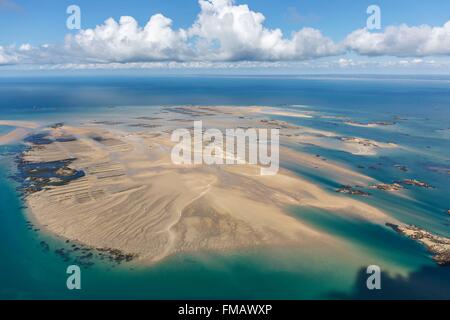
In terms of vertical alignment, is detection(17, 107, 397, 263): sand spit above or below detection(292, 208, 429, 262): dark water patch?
above

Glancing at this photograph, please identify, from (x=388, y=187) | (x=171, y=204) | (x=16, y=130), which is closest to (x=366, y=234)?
(x=388, y=187)

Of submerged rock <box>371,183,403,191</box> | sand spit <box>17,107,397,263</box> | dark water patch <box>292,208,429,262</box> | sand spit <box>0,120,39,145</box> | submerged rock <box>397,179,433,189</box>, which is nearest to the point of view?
dark water patch <box>292,208,429,262</box>

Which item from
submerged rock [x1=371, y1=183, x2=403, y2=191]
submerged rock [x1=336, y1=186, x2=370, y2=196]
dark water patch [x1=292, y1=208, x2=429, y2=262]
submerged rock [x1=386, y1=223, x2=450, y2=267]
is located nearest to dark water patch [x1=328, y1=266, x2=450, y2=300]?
submerged rock [x1=386, y1=223, x2=450, y2=267]

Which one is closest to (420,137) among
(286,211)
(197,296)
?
(286,211)

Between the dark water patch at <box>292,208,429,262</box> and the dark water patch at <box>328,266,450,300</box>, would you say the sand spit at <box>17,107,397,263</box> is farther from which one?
the dark water patch at <box>328,266,450,300</box>

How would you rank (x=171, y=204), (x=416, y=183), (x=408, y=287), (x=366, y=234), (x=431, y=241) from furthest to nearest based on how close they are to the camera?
1. (x=416, y=183)
2. (x=171, y=204)
3. (x=366, y=234)
4. (x=431, y=241)
5. (x=408, y=287)

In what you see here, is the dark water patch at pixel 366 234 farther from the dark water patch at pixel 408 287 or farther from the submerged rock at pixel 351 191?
the submerged rock at pixel 351 191

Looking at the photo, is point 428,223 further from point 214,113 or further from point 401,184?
point 214,113

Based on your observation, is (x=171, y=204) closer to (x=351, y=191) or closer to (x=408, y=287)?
(x=351, y=191)
